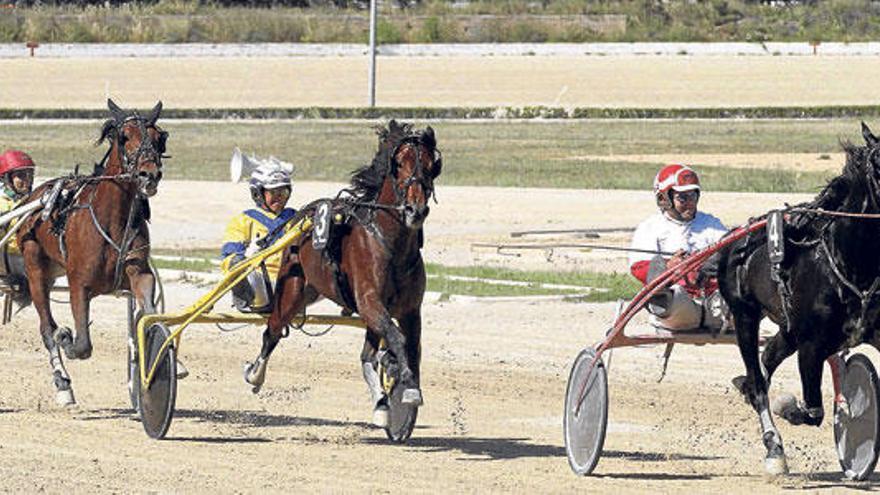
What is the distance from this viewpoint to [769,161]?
3450 centimetres

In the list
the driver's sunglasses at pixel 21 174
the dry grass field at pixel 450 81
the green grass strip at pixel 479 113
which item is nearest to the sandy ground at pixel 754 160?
the green grass strip at pixel 479 113

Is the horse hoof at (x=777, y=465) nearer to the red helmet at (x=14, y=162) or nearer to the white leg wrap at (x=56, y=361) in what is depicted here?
the white leg wrap at (x=56, y=361)

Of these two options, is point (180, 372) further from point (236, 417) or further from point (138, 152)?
point (138, 152)

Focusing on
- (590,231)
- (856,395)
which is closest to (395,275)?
(856,395)

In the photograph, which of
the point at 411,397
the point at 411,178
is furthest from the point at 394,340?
the point at 411,178

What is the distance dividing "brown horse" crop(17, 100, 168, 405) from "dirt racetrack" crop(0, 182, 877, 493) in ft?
1.83

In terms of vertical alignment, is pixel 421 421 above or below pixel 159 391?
below

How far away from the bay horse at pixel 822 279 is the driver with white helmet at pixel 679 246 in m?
0.50

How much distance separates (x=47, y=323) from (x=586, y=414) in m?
4.12

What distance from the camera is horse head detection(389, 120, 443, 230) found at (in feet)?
33.7

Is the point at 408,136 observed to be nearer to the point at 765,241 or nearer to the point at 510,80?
the point at 765,241

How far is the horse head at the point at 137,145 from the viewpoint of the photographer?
454 inches

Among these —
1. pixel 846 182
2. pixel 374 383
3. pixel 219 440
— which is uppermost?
pixel 846 182

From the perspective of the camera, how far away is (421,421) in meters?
11.9
